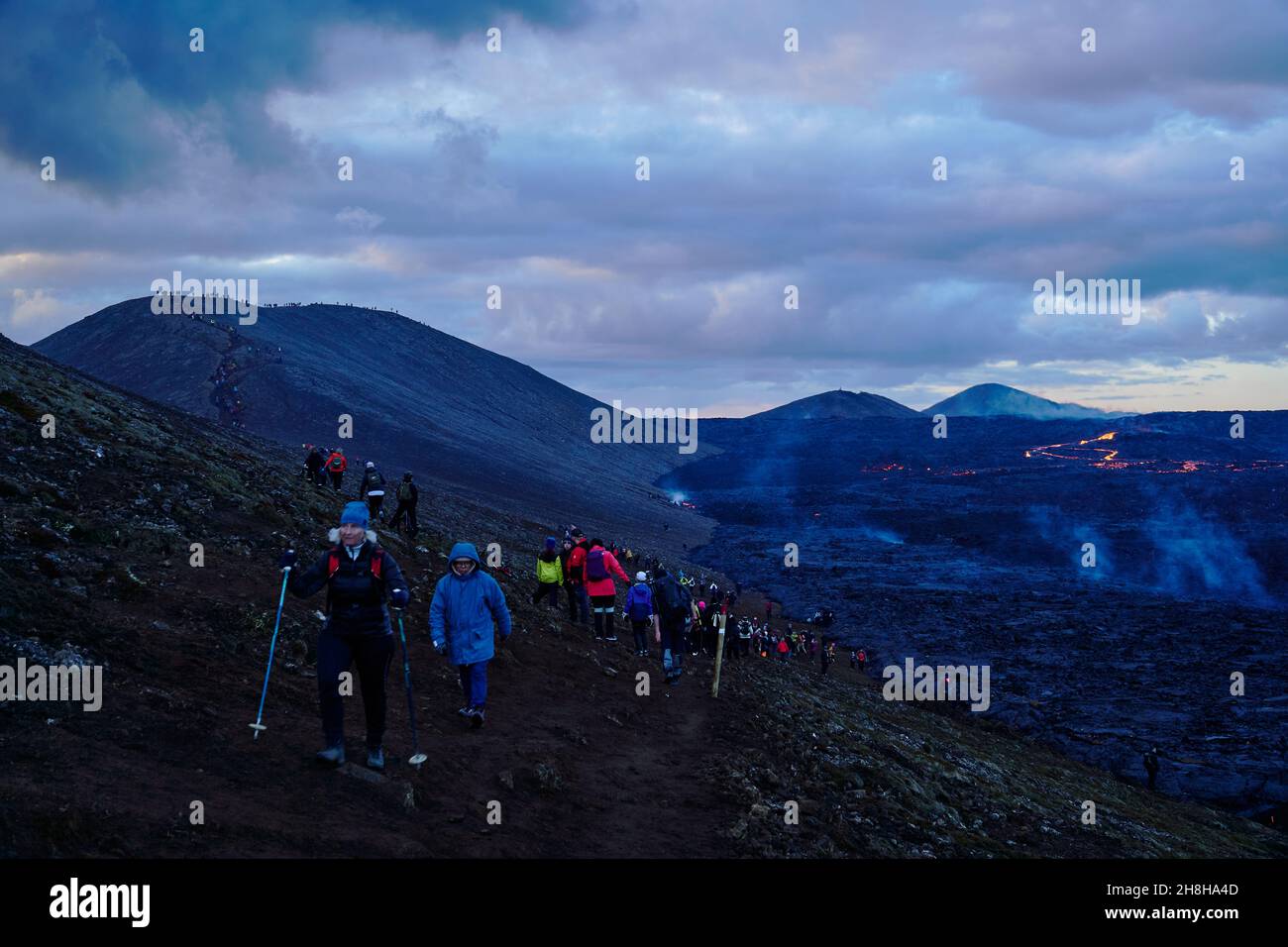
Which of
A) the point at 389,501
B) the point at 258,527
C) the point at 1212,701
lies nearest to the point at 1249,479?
the point at 1212,701

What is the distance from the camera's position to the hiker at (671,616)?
1795cm

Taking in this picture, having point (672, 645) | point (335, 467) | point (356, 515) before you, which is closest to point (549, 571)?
point (672, 645)

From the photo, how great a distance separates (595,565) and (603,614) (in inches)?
63.6

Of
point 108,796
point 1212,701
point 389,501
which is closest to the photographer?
point 108,796

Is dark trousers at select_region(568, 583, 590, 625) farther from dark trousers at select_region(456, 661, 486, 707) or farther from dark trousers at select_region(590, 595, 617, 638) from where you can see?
dark trousers at select_region(456, 661, 486, 707)

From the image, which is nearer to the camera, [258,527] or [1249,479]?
[258,527]

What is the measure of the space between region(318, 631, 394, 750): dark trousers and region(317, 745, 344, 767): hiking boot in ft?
0.18

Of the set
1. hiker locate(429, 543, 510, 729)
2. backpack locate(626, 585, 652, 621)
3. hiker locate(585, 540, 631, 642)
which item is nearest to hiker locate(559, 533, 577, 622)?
hiker locate(585, 540, 631, 642)

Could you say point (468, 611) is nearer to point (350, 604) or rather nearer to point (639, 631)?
point (350, 604)

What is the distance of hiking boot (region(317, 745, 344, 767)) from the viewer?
32.3 ft

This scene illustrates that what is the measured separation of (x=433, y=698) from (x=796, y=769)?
5267 mm

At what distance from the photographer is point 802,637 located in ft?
160

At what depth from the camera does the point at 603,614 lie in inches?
820
